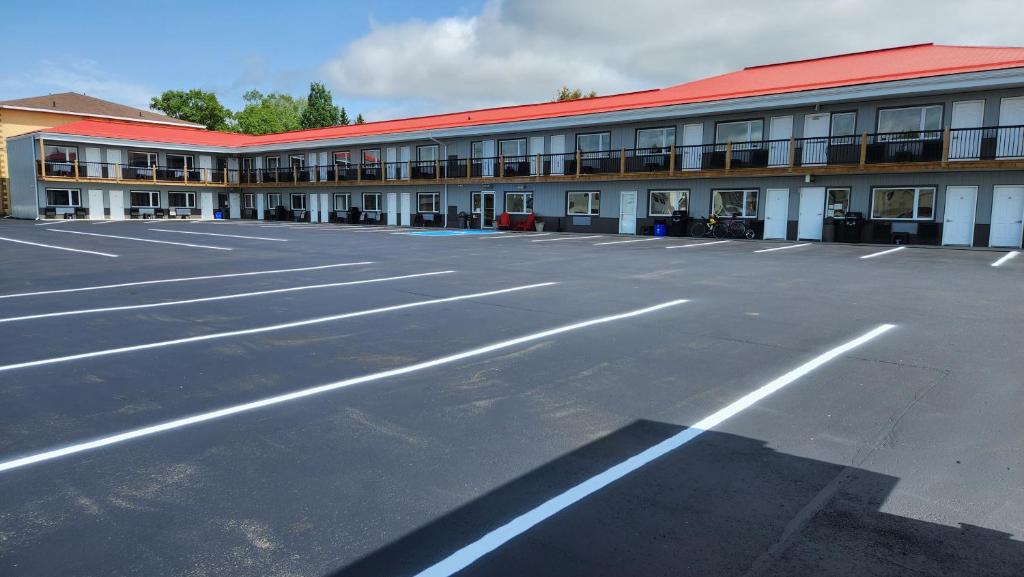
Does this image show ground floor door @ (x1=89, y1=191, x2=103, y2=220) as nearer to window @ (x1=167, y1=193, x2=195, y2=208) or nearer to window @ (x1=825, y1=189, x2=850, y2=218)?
window @ (x1=167, y1=193, x2=195, y2=208)

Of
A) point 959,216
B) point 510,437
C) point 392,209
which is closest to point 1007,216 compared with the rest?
point 959,216

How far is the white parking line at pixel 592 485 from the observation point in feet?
9.27

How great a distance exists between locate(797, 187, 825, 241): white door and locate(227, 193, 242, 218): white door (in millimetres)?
39640

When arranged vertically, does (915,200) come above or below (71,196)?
below

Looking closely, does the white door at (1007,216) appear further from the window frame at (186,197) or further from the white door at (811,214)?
the window frame at (186,197)

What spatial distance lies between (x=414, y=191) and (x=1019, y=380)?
36.0 m

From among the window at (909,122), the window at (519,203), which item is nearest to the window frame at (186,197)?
the window at (519,203)

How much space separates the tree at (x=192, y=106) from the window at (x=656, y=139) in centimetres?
5765

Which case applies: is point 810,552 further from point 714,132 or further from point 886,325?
point 714,132

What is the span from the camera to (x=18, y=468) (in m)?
3.76

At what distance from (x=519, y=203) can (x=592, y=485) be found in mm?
31913

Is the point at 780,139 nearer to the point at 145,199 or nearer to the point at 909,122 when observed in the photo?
the point at 909,122

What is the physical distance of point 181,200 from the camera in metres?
46.4

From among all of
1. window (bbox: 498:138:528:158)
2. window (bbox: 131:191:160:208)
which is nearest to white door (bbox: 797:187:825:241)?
window (bbox: 498:138:528:158)
